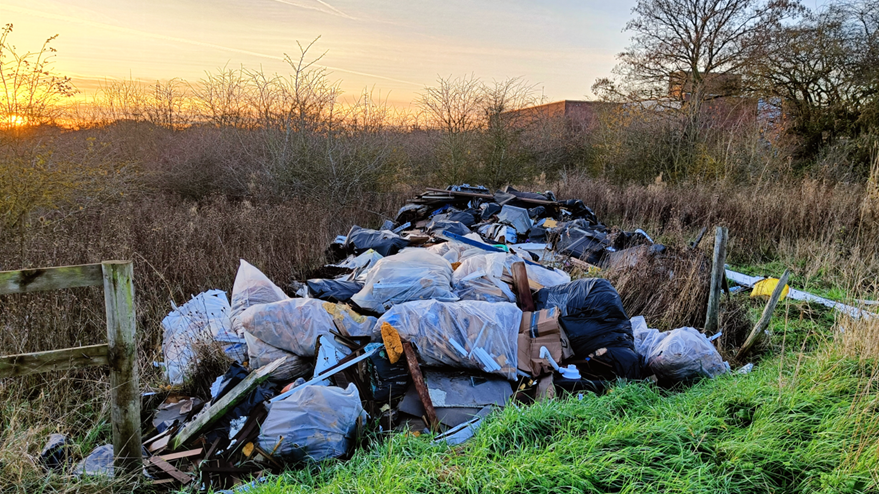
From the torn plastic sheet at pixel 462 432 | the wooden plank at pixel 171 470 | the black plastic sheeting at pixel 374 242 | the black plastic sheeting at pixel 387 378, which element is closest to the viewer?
the wooden plank at pixel 171 470

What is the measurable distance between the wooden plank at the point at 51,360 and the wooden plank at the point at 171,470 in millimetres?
636

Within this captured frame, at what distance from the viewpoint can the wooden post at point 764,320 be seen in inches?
144

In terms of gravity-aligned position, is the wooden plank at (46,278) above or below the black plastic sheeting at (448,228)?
above

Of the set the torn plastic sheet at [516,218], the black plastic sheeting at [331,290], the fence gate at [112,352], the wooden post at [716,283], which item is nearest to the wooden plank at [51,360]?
the fence gate at [112,352]

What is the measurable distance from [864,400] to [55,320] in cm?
496

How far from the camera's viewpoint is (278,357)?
3.13 metres

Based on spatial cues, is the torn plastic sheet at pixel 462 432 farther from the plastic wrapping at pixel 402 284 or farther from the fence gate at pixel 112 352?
the fence gate at pixel 112 352

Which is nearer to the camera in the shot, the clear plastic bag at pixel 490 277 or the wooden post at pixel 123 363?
the wooden post at pixel 123 363

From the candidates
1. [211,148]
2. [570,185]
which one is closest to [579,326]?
[570,185]

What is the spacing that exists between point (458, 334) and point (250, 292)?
6.11 ft

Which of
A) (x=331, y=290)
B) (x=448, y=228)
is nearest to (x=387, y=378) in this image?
(x=331, y=290)

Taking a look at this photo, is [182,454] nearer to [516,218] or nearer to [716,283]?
[716,283]

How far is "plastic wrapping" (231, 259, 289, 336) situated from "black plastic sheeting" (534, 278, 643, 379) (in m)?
2.37

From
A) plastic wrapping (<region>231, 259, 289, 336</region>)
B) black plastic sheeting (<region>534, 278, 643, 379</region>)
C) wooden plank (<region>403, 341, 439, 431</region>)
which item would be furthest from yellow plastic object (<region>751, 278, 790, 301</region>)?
plastic wrapping (<region>231, 259, 289, 336</region>)
